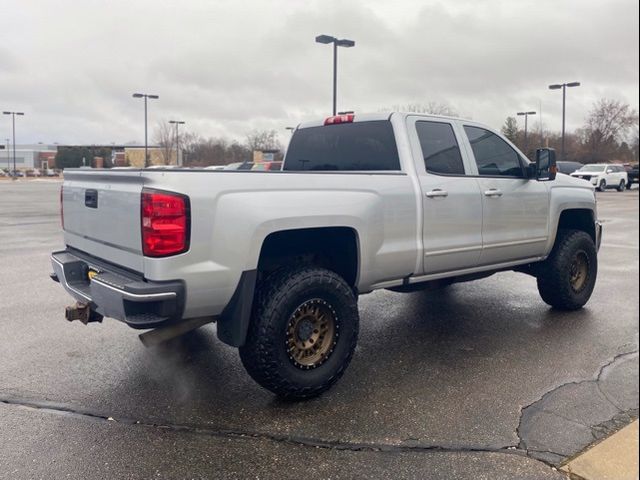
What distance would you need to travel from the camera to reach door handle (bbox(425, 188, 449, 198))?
4.68m

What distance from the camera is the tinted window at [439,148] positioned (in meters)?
4.94

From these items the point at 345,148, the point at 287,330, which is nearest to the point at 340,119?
the point at 345,148

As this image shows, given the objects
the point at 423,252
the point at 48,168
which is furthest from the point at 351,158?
the point at 48,168

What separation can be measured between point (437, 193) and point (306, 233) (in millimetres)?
1238

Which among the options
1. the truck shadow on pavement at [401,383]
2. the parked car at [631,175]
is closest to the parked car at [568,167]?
the parked car at [631,175]

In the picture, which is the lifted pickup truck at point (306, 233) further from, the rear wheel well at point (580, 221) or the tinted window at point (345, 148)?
the rear wheel well at point (580, 221)

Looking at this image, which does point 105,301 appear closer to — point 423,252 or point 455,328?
point 423,252

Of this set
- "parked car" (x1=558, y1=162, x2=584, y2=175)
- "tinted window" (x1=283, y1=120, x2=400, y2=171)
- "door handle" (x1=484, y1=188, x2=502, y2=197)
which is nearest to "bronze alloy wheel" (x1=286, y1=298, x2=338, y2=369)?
"tinted window" (x1=283, y1=120, x2=400, y2=171)

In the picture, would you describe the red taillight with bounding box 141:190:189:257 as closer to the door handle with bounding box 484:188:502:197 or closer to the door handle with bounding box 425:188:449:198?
the door handle with bounding box 425:188:449:198

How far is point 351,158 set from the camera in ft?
17.3

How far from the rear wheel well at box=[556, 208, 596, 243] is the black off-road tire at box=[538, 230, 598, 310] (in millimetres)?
139

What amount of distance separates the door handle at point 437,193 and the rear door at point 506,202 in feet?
1.84

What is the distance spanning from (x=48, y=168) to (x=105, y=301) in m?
72.0

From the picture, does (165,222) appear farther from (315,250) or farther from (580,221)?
(580,221)
